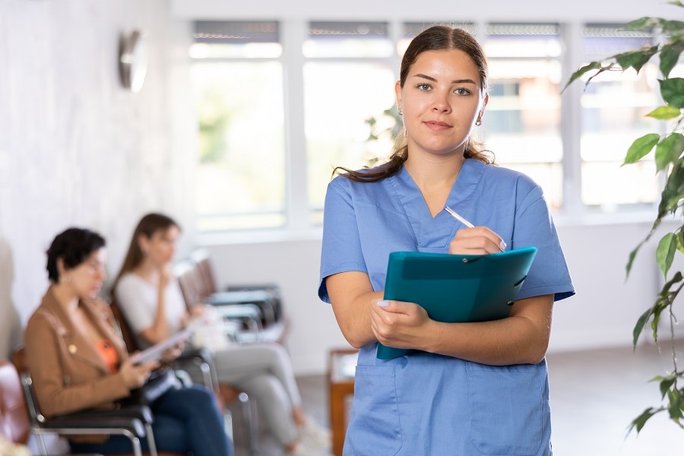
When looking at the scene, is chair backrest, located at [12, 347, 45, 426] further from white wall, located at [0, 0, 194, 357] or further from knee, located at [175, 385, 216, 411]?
knee, located at [175, 385, 216, 411]

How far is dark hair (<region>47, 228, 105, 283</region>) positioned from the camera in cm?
351

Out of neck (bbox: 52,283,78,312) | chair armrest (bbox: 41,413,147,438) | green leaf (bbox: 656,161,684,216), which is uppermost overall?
green leaf (bbox: 656,161,684,216)

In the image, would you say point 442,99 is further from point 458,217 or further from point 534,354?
point 534,354

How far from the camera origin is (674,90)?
1.27 meters

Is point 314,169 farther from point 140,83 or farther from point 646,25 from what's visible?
point 646,25

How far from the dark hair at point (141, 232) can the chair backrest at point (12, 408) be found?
145cm

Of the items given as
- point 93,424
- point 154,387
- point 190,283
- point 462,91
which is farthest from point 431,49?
point 190,283

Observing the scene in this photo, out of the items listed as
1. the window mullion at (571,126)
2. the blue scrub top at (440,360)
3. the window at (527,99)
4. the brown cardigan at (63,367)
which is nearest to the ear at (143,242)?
the brown cardigan at (63,367)

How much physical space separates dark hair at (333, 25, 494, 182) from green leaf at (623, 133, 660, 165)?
40 centimetres

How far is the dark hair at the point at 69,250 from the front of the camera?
3.51m

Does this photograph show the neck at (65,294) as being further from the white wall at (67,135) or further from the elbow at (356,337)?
the elbow at (356,337)

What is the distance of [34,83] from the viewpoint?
3.74 metres

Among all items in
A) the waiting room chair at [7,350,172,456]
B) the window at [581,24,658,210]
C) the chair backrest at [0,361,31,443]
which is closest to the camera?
the chair backrest at [0,361,31,443]

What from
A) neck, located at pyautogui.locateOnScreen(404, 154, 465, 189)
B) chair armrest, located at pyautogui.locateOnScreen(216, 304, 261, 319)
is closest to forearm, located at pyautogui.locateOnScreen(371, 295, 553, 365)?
neck, located at pyautogui.locateOnScreen(404, 154, 465, 189)
